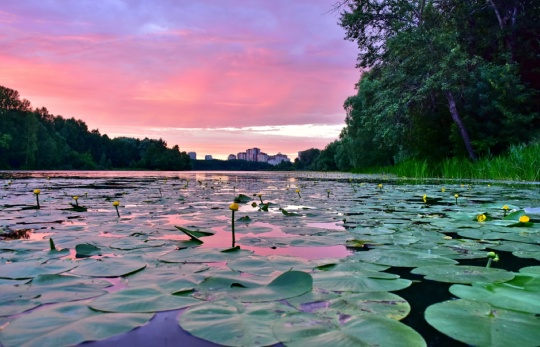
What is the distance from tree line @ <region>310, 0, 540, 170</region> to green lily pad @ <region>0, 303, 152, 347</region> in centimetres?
1342

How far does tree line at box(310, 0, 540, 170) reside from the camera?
12797 mm

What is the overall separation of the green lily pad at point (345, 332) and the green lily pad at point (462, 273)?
1.90ft

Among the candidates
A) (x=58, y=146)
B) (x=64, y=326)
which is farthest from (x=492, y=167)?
(x=58, y=146)

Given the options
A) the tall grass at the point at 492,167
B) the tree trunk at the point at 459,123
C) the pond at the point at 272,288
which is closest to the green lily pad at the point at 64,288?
the pond at the point at 272,288

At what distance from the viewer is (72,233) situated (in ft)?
7.85

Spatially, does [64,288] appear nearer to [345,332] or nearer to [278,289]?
[278,289]

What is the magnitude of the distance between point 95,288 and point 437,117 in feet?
55.4

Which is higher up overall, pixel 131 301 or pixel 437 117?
pixel 437 117

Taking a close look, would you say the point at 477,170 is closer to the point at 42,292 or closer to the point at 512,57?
the point at 512,57

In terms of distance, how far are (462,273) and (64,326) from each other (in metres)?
1.44

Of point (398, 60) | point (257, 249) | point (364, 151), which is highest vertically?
point (398, 60)

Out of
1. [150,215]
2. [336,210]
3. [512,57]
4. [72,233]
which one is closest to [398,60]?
[512,57]

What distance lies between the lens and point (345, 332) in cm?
90

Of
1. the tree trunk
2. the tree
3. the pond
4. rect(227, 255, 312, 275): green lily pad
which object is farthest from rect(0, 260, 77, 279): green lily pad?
the tree trunk
